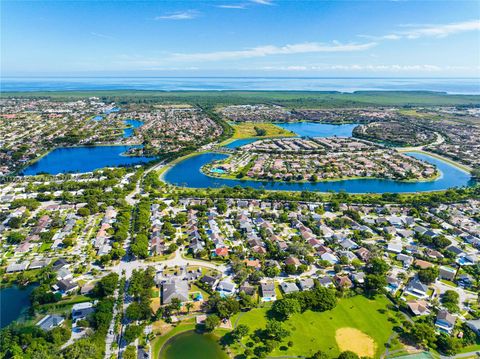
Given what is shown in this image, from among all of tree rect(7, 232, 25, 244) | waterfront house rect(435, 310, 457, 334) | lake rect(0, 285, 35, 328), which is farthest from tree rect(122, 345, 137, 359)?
waterfront house rect(435, 310, 457, 334)

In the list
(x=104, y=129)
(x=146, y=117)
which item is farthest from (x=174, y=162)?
(x=146, y=117)

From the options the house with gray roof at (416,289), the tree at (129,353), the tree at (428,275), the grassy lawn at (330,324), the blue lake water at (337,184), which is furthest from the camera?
the blue lake water at (337,184)

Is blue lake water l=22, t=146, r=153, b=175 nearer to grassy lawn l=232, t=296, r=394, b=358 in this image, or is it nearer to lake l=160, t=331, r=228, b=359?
lake l=160, t=331, r=228, b=359

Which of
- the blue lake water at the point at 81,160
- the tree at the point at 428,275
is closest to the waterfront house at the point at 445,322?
A: the tree at the point at 428,275

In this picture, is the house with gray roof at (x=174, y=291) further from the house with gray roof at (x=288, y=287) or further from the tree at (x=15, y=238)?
Result: the tree at (x=15, y=238)

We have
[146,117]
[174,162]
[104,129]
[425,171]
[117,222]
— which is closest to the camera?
[117,222]

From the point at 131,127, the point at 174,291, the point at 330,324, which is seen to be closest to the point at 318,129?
the point at 131,127

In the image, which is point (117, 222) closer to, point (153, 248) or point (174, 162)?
point (153, 248)
